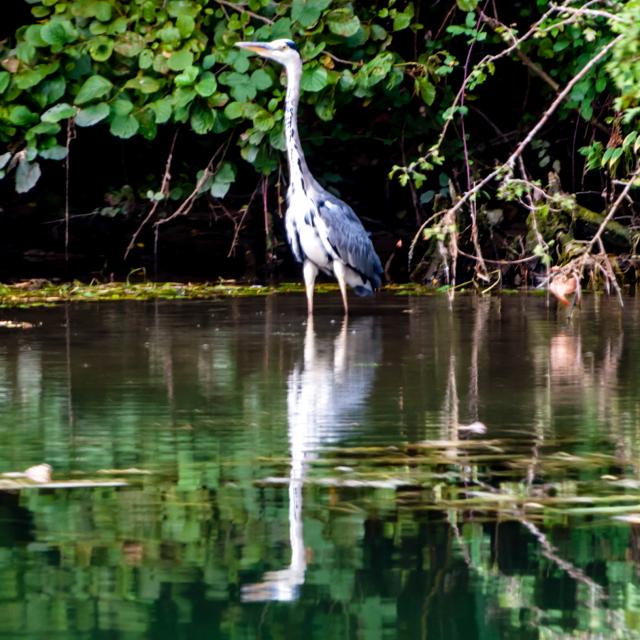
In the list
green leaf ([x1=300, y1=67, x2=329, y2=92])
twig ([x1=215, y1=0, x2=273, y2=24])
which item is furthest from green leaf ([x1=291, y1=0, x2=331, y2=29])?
green leaf ([x1=300, y1=67, x2=329, y2=92])

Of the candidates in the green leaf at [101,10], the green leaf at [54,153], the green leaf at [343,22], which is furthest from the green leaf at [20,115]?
the green leaf at [343,22]

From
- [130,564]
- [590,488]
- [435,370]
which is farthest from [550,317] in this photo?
[130,564]

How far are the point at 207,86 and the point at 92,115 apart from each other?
0.94m

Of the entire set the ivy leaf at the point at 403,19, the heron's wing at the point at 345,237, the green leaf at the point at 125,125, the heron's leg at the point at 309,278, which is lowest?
the heron's leg at the point at 309,278

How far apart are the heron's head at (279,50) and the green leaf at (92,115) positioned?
138 centimetres

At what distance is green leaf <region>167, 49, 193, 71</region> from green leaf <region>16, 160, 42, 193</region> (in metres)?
1.41

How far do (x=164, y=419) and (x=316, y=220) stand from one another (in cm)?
535

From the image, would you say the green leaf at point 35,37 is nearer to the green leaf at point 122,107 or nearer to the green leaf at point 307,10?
the green leaf at point 122,107

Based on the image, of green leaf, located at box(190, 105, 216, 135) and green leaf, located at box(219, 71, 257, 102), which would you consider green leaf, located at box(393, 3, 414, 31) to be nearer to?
green leaf, located at box(219, 71, 257, 102)

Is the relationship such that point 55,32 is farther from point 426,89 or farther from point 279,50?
point 426,89

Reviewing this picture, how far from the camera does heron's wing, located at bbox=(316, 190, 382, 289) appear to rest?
11.1 m

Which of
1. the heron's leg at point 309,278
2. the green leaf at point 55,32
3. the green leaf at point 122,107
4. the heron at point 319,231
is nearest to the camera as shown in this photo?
the heron's leg at point 309,278

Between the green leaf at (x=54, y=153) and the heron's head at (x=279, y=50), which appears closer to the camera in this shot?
the heron's head at (x=279, y=50)

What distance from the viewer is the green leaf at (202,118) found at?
12820 mm
